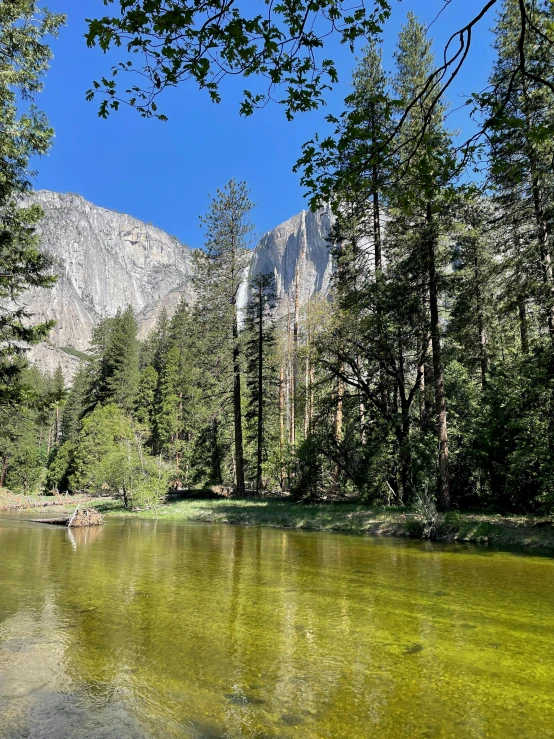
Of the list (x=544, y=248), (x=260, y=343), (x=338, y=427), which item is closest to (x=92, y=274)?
(x=260, y=343)

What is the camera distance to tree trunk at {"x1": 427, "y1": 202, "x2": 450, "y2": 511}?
15.5m

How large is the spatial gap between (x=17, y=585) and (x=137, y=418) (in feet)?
123

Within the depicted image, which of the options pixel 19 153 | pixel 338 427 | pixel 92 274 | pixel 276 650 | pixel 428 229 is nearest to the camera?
pixel 276 650

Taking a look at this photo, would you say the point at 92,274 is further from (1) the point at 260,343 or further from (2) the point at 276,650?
(2) the point at 276,650

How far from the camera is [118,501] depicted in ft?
88.5

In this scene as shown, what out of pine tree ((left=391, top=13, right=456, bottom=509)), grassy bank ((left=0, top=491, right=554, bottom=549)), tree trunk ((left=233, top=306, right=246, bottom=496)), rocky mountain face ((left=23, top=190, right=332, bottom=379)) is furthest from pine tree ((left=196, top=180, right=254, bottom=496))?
rocky mountain face ((left=23, top=190, right=332, bottom=379))

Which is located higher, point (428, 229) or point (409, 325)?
point (428, 229)

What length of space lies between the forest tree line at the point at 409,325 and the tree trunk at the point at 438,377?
69mm

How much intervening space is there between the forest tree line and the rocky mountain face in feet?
303

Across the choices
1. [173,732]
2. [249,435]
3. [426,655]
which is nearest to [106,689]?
[173,732]

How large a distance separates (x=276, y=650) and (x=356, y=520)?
1221 centimetres

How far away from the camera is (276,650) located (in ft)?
15.4

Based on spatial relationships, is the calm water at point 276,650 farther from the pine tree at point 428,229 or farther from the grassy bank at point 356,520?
the pine tree at point 428,229

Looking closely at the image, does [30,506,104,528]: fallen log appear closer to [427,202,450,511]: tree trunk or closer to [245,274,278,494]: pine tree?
[245,274,278,494]: pine tree
